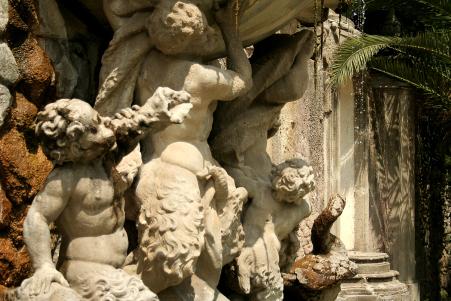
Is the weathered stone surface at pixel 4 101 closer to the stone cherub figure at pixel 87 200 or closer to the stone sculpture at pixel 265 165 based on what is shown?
the stone cherub figure at pixel 87 200

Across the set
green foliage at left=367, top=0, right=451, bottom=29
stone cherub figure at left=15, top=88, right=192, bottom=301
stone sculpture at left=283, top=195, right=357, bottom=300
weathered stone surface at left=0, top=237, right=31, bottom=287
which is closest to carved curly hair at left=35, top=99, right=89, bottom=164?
stone cherub figure at left=15, top=88, right=192, bottom=301

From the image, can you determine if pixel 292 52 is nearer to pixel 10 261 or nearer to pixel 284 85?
pixel 284 85

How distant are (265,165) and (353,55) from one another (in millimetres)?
6075

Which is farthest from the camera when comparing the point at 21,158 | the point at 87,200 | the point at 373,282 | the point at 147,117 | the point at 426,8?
the point at 426,8

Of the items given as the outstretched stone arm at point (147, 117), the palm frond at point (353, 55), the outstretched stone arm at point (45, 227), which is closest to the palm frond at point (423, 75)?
the palm frond at point (353, 55)

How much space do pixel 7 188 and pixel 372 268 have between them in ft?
24.3

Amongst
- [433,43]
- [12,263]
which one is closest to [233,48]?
[12,263]

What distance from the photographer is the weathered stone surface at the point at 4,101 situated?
427cm

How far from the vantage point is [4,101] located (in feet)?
14.1

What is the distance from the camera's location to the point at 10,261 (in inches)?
168

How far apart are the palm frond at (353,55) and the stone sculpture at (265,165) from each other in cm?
540

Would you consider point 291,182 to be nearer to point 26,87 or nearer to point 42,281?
point 26,87

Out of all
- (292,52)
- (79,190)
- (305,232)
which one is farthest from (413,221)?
(79,190)

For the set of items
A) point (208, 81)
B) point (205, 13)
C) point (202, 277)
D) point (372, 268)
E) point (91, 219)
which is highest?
point (205, 13)
